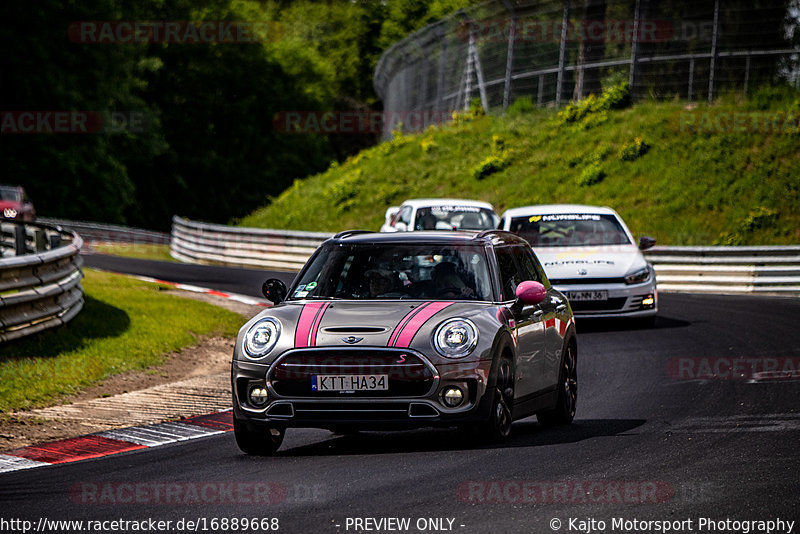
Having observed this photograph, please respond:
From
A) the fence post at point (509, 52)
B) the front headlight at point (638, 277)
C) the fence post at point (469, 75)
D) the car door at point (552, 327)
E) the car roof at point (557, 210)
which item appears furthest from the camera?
the fence post at point (469, 75)

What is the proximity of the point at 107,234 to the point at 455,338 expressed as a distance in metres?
40.7

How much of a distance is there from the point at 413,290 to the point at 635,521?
10.7 feet

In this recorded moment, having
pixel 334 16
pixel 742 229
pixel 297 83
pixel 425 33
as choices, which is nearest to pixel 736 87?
pixel 742 229

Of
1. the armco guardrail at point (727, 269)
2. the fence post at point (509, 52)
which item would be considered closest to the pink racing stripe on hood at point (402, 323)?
the armco guardrail at point (727, 269)

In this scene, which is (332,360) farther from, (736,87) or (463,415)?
(736,87)

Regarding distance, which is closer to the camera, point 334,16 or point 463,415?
point 463,415

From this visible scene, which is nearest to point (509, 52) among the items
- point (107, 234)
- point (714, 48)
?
point (714, 48)

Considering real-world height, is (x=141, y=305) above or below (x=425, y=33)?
below

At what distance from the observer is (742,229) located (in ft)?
102

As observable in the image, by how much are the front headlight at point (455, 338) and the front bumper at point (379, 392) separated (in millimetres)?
79

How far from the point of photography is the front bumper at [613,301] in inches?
677

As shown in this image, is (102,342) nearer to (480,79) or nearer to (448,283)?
(448,283)

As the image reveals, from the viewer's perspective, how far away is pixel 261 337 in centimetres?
844

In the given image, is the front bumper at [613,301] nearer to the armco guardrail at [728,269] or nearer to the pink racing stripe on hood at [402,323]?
the armco guardrail at [728,269]
